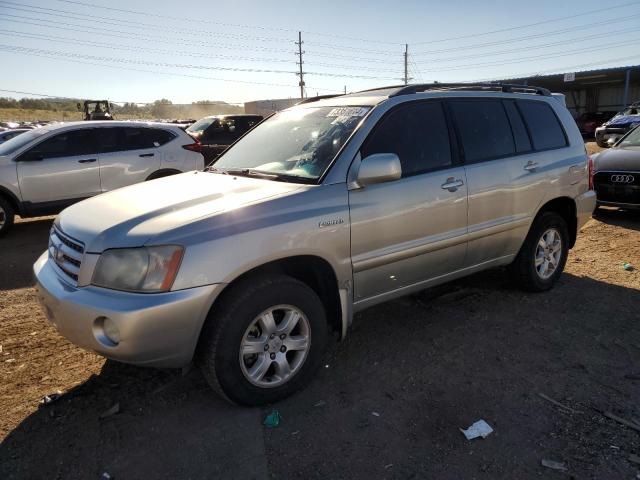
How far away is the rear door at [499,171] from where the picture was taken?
12.7 feet

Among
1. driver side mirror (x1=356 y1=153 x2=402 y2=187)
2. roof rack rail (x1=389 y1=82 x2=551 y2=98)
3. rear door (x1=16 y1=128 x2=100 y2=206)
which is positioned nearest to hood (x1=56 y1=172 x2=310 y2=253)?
driver side mirror (x1=356 y1=153 x2=402 y2=187)

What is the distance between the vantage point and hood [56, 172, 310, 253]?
262cm

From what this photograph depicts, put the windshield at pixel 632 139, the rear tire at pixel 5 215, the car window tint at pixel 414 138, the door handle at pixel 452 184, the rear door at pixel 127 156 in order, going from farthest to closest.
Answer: the windshield at pixel 632 139, the rear door at pixel 127 156, the rear tire at pixel 5 215, the door handle at pixel 452 184, the car window tint at pixel 414 138

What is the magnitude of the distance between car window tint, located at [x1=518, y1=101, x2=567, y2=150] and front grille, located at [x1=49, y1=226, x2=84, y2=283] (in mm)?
3822

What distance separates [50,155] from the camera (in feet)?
25.0

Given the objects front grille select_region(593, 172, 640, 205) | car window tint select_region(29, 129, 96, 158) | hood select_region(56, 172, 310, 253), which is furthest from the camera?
car window tint select_region(29, 129, 96, 158)

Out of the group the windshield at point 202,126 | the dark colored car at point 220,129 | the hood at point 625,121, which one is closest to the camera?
the dark colored car at point 220,129

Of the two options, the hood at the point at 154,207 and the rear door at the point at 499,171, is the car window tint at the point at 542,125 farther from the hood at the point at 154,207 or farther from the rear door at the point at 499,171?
the hood at the point at 154,207

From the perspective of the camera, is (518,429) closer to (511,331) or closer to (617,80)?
(511,331)

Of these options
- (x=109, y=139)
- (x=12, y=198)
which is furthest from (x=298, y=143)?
(x=12, y=198)

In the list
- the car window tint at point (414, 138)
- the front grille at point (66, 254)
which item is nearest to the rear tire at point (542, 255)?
the car window tint at point (414, 138)

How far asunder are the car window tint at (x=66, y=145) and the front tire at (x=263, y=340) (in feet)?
20.8

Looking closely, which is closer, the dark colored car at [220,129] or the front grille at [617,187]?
the front grille at [617,187]

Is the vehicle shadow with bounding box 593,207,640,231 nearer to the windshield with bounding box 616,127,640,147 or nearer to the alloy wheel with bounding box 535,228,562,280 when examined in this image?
the windshield with bounding box 616,127,640,147
